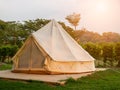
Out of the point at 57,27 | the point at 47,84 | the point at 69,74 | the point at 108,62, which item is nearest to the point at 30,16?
the point at 108,62

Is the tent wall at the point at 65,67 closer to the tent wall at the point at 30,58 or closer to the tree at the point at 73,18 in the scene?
the tent wall at the point at 30,58

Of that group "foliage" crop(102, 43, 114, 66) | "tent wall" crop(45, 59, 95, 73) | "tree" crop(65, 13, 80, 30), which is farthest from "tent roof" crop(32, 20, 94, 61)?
"tree" crop(65, 13, 80, 30)

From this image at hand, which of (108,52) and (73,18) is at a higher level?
(73,18)

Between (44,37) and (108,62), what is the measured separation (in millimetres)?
9709

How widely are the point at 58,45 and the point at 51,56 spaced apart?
1189 millimetres

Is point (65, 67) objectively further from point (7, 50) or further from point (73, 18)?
point (73, 18)

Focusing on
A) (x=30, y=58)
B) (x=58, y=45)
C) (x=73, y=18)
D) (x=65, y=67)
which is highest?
(x=73, y=18)

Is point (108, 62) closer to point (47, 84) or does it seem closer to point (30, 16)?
point (47, 84)

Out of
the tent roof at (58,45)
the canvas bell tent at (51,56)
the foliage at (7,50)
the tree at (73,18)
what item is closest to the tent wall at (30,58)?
the canvas bell tent at (51,56)

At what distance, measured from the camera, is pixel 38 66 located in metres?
13.8

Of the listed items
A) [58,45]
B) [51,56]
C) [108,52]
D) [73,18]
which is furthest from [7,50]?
[73,18]

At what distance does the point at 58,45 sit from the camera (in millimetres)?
14711

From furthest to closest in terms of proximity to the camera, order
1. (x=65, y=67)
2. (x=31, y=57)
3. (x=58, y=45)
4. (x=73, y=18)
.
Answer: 1. (x=73, y=18)
2. (x=58, y=45)
3. (x=31, y=57)
4. (x=65, y=67)

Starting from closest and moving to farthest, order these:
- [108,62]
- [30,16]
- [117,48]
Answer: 1. [117,48]
2. [108,62]
3. [30,16]
